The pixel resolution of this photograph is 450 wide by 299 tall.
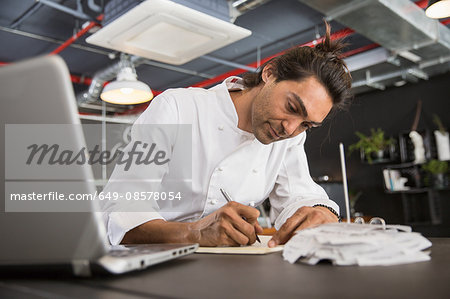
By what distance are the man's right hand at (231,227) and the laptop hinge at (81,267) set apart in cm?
44

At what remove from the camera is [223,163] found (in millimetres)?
1359

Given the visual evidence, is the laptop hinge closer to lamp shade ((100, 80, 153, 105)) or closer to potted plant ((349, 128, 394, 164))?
lamp shade ((100, 80, 153, 105))

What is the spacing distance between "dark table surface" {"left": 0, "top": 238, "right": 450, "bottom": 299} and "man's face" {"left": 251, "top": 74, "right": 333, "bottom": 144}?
696mm

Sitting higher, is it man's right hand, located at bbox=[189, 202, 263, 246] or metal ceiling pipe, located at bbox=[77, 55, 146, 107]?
metal ceiling pipe, located at bbox=[77, 55, 146, 107]

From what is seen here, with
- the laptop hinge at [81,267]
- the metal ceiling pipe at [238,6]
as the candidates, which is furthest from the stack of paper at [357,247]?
the metal ceiling pipe at [238,6]

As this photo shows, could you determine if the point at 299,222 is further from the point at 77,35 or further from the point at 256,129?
the point at 77,35

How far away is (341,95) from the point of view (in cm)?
139

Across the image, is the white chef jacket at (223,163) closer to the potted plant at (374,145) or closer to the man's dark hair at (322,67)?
the man's dark hair at (322,67)

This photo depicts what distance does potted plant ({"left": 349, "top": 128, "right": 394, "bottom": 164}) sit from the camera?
21.0 feet

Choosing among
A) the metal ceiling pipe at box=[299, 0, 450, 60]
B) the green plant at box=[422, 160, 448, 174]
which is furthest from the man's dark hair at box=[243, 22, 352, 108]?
the green plant at box=[422, 160, 448, 174]

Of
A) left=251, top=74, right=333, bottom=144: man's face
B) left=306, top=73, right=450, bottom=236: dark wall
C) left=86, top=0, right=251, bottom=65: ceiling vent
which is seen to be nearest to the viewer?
left=251, top=74, right=333, bottom=144: man's face

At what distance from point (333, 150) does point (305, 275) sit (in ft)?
22.3

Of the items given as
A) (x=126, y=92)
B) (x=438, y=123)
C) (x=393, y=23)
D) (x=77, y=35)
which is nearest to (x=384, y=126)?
(x=438, y=123)

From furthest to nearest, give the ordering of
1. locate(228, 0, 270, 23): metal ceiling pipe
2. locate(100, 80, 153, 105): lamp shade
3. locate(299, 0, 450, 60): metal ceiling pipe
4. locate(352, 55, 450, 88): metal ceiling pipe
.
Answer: locate(352, 55, 450, 88): metal ceiling pipe
locate(100, 80, 153, 105): lamp shade
locate(299, 0, 450, 60): metal ceiling pipe
locate(228, 0, 270, 23): metal ceiling pipe
